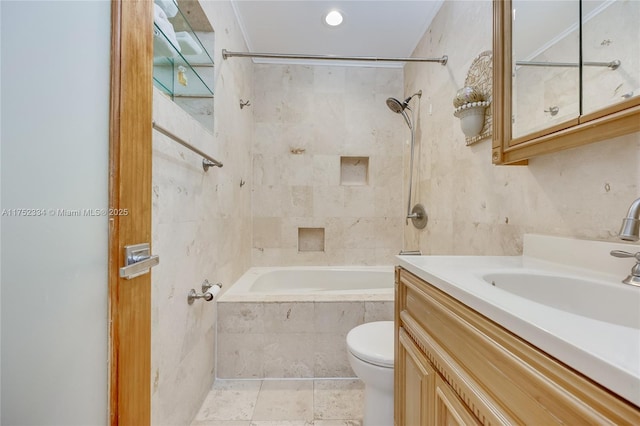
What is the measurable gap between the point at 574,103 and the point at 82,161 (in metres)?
1.22

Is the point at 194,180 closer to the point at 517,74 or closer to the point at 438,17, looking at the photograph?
the point at 517,74

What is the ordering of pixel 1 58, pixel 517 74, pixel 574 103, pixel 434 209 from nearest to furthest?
pixel 1 58, pixel 574 103, pixel 517 74, pixel 434 209

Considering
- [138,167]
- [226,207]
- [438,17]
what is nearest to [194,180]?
[226,207]

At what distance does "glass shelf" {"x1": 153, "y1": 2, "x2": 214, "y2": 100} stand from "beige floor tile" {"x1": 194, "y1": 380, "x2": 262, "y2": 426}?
1.54m

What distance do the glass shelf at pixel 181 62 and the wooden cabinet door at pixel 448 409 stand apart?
4.27ft

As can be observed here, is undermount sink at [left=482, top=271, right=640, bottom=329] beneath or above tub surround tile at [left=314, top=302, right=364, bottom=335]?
above

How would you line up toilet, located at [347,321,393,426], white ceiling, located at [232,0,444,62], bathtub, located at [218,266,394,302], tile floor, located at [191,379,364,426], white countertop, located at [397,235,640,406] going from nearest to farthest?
white countertop, located at [397,235,640,406] < toilet, located at [347,321,393,426] < tile floor, located at [191,379,364,426] < white ceiling, located at [232,0,444,62] < bathtub, located at [218,266,394,302]

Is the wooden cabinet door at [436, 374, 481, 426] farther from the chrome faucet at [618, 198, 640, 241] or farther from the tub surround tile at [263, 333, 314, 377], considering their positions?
the tub surround tile at [263, 333, 314, 377]

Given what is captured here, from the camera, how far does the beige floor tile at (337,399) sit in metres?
1.35

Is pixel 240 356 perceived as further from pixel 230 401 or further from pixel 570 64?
pixel 570 64

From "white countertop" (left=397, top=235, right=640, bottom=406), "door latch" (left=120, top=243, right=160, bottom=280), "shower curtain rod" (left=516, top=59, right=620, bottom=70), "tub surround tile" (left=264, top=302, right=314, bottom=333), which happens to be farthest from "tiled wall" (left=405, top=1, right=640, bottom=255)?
"door latch" (left=120, top=243, right=160, bottom=280)

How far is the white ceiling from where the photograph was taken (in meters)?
1.81

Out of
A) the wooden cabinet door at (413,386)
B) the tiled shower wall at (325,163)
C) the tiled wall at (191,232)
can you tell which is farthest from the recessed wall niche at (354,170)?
the wooden cabinet door at (413,386)

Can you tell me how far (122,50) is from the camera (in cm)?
48
